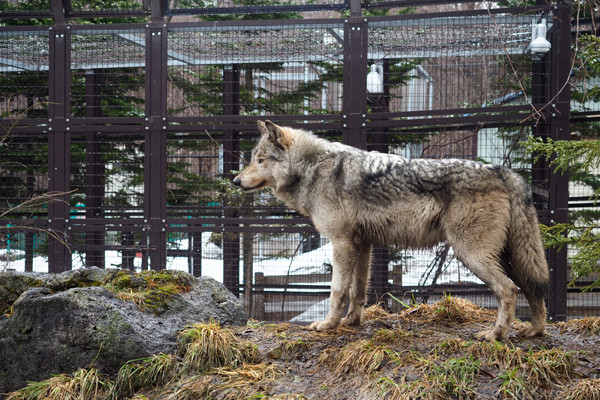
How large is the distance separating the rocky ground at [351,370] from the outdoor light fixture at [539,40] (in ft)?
12.0

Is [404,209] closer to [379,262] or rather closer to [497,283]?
[497,283]

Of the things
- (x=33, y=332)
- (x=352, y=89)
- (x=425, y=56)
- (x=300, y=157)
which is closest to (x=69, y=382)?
(x=33, y=332)

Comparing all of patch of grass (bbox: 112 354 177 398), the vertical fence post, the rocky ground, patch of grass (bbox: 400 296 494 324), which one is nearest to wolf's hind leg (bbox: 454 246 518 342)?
the rocky ground

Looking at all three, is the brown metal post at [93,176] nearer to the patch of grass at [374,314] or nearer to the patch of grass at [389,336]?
the patch of grass at [374,314]

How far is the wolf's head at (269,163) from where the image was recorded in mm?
5531

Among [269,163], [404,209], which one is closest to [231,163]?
[269,163]

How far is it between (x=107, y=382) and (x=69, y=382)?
252 millimetres

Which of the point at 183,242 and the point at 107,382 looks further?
the point at 183,242

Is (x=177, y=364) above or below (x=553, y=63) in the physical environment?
below

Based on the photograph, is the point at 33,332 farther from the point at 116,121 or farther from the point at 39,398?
the point at 116,121

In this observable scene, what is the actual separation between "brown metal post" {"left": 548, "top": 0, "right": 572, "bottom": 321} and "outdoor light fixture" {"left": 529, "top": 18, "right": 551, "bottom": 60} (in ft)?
0.91

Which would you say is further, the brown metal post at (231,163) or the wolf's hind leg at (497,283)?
the brown metal post at (231,163)

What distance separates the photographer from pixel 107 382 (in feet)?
14.4

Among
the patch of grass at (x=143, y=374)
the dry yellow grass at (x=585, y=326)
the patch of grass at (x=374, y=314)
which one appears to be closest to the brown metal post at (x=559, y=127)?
the dry yellow grass at (x=585, y=326)
